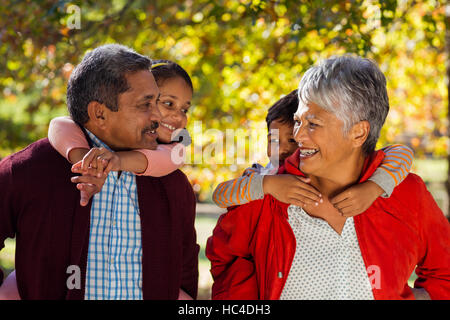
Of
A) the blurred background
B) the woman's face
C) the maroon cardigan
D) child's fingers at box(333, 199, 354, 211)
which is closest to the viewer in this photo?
the maroon cardigan

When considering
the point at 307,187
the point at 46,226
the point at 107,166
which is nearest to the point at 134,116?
the point at 107,166

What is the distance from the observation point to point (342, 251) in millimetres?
2395

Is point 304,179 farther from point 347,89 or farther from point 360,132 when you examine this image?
point 347,89

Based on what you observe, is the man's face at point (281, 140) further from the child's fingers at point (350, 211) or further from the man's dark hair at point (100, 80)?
the man's dark hair at point (100, 80)

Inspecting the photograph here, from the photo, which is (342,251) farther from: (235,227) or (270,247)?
(235,227)

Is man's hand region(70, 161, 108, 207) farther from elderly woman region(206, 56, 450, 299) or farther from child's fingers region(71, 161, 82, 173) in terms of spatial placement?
elderly woman region(206, 56, 450, 299)

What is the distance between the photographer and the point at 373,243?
7.77ft

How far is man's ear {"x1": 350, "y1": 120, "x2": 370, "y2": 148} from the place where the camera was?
2434mm

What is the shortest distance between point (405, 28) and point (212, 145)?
258cm

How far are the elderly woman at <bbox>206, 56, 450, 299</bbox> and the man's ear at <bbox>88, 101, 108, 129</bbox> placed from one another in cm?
70

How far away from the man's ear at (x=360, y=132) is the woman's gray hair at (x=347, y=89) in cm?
2

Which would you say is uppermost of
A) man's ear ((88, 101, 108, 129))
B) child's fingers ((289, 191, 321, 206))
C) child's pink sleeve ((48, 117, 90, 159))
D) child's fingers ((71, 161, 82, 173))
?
man's ear ((88, 101, 108, 129))

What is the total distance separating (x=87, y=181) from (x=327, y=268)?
105 cm

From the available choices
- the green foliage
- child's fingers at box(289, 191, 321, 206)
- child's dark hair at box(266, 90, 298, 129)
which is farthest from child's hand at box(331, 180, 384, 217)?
the green foliage
